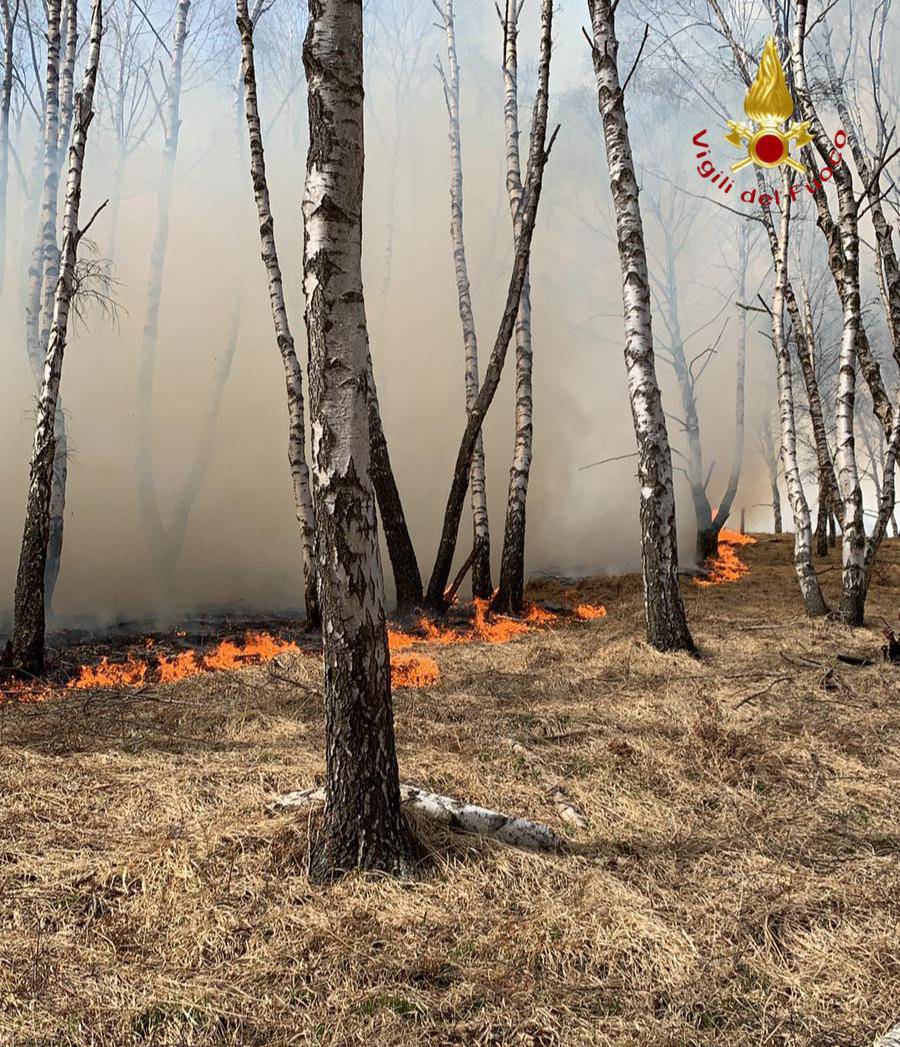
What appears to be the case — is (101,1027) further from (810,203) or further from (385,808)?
(810,203)

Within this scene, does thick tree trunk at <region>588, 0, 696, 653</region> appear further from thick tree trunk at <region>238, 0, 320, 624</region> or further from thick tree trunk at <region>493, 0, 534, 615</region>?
thick tree trunk at <region>238, 0, 320, 624</region>

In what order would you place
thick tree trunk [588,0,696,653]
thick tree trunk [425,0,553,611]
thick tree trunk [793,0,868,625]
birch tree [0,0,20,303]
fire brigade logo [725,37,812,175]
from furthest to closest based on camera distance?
birch tree [0,0,20,303] → thick tree trunk [425,0,553,611] → thick tree trunk [793,0,868,625] → fire brigade logo [725,37,812,175] → thick tree trunk [588,0,696,653]

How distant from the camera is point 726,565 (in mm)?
14953

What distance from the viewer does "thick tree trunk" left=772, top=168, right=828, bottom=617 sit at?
960cm

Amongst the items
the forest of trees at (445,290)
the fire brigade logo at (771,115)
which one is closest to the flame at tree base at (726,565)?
the forest of trees at (445,290)

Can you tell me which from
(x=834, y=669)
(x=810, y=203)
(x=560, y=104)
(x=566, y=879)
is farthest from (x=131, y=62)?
(x=566, y=879)

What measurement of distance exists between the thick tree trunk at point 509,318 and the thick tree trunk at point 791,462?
10.5 feet

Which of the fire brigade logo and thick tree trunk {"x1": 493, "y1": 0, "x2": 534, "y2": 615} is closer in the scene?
the fire brigade logo

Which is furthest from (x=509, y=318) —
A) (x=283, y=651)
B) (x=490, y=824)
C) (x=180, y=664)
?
(x=490, y=824)

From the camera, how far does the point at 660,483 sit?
24.7 feet

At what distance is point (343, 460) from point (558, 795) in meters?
2.37

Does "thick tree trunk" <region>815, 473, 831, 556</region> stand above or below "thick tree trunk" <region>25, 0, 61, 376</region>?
below

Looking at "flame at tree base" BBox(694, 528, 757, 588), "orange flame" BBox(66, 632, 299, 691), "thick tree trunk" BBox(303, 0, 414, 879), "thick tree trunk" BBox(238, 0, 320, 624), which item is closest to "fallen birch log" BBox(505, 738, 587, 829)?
"thick tree trunk" BBox(303, 0, 414, 879)

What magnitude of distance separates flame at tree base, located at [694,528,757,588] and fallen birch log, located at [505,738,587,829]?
853 centimetres
